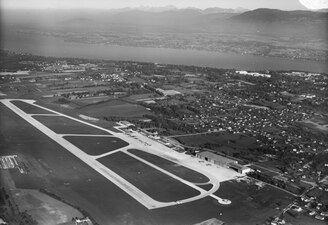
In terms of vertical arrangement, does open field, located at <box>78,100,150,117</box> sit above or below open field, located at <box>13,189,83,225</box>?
above

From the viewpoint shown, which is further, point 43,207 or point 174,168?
point 174,168

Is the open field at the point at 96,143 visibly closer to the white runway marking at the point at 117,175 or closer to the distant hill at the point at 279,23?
the white runway marking at the point at 117,175

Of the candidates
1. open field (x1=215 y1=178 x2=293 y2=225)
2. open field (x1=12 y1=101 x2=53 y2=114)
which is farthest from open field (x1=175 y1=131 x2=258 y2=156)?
open field (x1=12 y1=101 x2=53 y2=114)

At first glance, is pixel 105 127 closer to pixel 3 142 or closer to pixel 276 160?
pixel 3 142

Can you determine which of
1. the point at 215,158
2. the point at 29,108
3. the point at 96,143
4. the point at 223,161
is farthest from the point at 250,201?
the point at 29,108

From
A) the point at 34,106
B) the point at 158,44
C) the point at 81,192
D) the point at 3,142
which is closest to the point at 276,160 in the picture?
the point at 81,192

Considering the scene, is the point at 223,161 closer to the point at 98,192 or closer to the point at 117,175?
→ the point at 117,175

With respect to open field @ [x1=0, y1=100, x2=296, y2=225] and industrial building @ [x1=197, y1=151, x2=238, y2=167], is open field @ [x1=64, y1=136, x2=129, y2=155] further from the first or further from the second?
industrial building @ [x1=197, y1=151, x2=238, y2=167]
